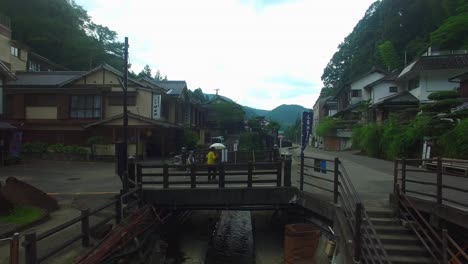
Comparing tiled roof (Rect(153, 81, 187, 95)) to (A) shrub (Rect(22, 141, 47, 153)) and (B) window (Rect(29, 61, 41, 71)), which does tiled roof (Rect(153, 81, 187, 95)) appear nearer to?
(A) shrub (Rect(22, 141, 47, 153))

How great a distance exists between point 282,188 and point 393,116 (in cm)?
2149

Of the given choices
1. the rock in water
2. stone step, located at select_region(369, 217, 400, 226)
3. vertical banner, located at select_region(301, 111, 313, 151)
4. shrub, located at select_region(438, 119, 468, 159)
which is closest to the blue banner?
vertical banner, located at select_region(301, 111, 313, 151)

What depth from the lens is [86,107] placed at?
30172mm

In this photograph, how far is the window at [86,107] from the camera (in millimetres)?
30078

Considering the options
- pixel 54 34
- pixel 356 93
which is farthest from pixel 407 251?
pixel 54 34

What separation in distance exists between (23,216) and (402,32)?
64.5 meters

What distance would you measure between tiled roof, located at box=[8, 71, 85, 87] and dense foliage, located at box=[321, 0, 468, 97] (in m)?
39.7

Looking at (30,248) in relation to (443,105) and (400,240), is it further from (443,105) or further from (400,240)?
(443,105)

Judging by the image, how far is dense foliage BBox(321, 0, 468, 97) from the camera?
141 feet

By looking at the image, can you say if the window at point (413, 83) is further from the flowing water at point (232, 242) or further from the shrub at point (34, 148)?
the shrub at point (34, 148)

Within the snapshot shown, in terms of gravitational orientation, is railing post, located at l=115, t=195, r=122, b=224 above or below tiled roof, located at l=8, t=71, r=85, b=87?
below

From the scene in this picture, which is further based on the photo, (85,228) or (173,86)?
(173,86)

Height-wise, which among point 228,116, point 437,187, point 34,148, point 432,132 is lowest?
point 34,148

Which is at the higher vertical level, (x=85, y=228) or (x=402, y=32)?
(x=402, y=32)
